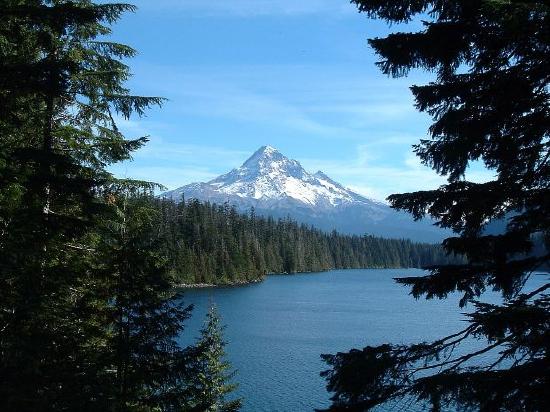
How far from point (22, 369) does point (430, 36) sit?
7.05 metres

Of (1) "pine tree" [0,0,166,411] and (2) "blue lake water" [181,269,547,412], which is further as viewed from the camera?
(2) "blue lake water" [181,269,547,412]

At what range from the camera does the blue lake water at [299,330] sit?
32938 mm

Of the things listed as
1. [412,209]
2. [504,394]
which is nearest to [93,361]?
[412,209]

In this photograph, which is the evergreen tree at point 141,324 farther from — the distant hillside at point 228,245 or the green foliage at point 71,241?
the distant hillside at point 228,245

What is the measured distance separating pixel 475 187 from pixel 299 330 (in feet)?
170

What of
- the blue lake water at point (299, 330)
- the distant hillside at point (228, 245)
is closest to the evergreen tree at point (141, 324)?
the blue lake water at point (299, 330)

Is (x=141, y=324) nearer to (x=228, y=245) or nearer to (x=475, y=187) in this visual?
(x=475, y=187)

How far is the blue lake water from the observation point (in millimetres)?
32938

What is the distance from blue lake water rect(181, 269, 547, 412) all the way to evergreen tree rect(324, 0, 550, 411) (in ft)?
27.8

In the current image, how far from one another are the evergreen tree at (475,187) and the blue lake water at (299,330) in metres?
8.48

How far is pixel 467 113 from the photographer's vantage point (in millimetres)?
5758

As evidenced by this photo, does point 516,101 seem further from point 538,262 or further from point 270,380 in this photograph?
point 270,380

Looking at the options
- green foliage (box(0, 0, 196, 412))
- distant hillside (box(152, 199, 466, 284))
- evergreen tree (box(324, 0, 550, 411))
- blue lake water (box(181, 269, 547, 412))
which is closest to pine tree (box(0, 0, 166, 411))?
green foliage (box(0, 0, 196, 412))

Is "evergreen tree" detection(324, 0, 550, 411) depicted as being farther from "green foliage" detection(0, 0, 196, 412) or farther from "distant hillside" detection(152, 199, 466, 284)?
"distant hillside" detection(152, 199, 466, 284)
